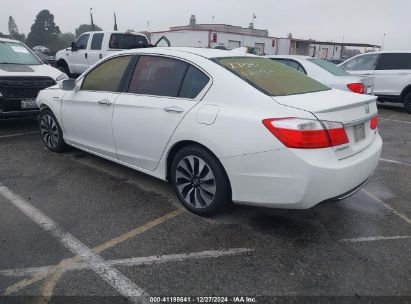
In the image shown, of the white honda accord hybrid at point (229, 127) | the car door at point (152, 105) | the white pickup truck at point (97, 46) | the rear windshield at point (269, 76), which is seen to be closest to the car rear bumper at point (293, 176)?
the white honda accord hybrid at point (229, 127)

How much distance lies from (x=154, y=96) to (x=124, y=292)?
81.3 inches

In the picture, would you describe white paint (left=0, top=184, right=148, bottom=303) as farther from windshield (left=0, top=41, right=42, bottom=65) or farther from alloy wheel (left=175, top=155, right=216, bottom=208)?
windshield (left=0, top=41, right=42, bottom=65)

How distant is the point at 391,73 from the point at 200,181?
30.3 feet

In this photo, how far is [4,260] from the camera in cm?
292

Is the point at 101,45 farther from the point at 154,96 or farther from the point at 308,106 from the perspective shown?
the point at 308,106

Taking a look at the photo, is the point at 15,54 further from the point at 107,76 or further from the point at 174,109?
the point at 174,109

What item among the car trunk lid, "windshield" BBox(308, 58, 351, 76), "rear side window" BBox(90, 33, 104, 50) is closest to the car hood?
"rear side window" BBox(90, 33, 104, 50)

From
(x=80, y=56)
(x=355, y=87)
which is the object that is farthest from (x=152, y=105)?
(x=80, y=56)

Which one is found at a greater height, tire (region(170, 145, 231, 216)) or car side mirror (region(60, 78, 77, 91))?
→ car side mirror (region(60, 78, 77, 91))

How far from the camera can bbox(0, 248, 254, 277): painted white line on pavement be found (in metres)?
2.79

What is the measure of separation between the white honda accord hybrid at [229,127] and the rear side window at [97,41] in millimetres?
8555

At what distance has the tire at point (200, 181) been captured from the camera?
341 centimetres

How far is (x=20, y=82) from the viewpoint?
659 centimetres

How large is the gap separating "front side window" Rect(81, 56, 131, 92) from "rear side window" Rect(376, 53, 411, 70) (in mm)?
9037
